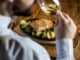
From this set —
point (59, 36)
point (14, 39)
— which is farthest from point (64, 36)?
point (14, 39)

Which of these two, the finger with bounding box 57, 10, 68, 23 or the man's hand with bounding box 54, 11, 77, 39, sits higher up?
the finger with bounding box 57, 10, 68, 23

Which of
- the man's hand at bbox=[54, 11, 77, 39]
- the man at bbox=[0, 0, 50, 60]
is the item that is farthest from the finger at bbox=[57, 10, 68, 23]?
the man at bbox=[0, 0, 50, 60]

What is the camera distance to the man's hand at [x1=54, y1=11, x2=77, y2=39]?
0.99 metres

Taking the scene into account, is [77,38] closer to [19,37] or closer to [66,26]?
[66,26]

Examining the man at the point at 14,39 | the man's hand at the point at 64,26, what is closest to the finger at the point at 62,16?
the man's hand at the point at 64,26

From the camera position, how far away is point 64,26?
100 centimetres

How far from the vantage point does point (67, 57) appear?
988 millimetres

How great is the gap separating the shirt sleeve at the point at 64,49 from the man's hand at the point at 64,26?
0.7 inches

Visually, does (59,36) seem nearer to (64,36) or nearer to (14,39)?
(64,36)

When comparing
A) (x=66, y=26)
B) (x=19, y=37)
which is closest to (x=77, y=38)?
(x=66, y=26)

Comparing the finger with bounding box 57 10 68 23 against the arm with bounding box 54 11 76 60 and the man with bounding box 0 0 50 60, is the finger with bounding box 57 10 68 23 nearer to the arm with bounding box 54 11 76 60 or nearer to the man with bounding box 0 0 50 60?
the arm with bounding box 54 11 76 60

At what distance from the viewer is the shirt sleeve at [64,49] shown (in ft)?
3.22

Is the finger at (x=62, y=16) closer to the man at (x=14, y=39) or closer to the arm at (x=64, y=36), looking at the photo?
the arm at (x=64, y=36)

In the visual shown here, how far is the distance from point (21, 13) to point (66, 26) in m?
0.17
